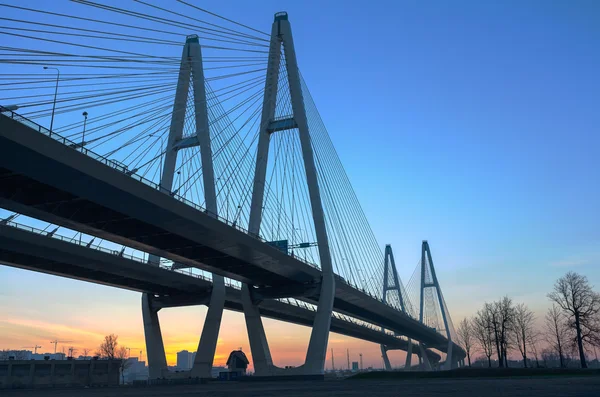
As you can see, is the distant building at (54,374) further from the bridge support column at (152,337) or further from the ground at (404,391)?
the ground at (404,391)

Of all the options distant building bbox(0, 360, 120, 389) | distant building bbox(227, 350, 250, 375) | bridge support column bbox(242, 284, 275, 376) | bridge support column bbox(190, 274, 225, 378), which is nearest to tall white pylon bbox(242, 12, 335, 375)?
bridge support column bbox(242, 284, 275, 376)

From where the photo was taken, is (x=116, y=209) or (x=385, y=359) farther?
(x=385, y=359)

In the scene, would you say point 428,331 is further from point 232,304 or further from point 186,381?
point 186,381

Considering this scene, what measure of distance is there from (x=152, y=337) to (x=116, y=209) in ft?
88.5

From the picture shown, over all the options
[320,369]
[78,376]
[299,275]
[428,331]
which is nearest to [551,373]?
[320,369]

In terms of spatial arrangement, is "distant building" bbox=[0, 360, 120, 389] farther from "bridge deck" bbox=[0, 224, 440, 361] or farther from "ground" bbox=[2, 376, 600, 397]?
"ground" bbox=[2, 376, 600, 397]

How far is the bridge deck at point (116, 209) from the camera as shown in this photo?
23097 mm

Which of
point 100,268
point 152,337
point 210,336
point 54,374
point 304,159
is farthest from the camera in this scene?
point 152,337

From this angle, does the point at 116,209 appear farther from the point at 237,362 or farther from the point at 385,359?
the point at 385,359

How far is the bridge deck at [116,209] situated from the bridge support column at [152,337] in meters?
10.8

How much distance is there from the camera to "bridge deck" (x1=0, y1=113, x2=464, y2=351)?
23097 mm

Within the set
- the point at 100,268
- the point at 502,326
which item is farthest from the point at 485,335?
the point at 100,268

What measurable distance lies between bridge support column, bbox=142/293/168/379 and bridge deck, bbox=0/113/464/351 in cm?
1083

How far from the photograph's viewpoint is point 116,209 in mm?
29344
